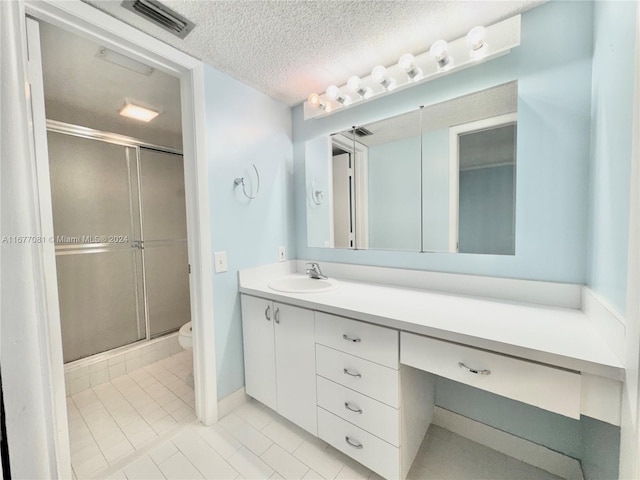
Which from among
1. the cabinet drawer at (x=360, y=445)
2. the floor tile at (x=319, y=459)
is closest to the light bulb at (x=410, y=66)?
the cabinet drawer at (x=360, y=445)

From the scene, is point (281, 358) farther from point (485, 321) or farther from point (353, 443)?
point (485, 321)

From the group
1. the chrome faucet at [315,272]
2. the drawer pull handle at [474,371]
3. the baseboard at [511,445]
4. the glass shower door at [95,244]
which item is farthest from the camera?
the glass shower door at [95,244]

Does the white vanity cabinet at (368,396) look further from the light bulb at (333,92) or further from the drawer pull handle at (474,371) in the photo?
the light bulb at (333,92)

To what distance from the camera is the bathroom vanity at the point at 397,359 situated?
0.80 m

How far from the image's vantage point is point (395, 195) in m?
1.67

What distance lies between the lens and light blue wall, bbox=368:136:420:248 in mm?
1582

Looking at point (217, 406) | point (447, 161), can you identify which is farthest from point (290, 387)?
point (447, 161)

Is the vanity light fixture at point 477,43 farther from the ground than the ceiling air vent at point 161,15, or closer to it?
closer to it

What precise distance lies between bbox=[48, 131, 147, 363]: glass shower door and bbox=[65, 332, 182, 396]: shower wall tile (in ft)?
0.38

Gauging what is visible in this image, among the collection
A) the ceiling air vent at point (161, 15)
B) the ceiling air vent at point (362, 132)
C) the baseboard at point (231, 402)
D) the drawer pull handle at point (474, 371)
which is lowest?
the baseboard at point (231, 402)

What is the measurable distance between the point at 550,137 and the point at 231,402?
235 cm

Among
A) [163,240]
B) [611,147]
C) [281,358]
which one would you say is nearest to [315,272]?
[281,358]

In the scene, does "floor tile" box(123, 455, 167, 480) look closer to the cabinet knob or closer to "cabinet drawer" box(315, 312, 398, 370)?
the cabinet knob

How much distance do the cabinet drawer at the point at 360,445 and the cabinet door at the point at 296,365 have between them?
0.26 feet
